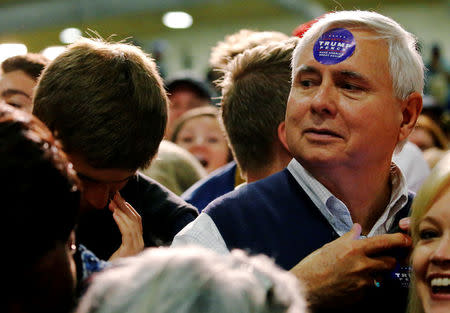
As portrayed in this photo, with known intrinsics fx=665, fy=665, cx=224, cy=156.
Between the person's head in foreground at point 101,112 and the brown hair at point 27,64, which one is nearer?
the person's head in foreground at point 101,112

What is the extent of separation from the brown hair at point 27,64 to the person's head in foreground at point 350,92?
99 cm

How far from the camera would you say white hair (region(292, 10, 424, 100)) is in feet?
5.30

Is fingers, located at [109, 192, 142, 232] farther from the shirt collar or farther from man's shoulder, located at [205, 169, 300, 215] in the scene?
the shirt collar

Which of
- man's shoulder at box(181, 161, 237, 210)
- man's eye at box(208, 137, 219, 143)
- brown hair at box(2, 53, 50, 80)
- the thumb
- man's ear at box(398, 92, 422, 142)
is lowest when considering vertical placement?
man's eye at box(208, 137, 219, 143)

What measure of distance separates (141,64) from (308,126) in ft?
1.41

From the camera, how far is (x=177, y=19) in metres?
13.0

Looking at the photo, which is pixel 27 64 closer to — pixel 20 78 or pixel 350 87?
pixel 20 78

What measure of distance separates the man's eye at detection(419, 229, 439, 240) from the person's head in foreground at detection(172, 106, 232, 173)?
7.99ft

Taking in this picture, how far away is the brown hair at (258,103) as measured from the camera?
1.99m

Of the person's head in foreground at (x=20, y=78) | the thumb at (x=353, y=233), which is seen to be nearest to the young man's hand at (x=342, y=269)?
the thumb at (x=353, y=233)

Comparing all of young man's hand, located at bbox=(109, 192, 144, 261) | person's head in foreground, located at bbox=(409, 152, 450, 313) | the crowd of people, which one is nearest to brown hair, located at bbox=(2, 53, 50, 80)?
the crowd of people

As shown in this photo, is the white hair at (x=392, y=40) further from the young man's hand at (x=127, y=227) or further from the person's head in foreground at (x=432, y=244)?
the young man's hand at (x=127, y=227)

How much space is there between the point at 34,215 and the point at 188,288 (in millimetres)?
244

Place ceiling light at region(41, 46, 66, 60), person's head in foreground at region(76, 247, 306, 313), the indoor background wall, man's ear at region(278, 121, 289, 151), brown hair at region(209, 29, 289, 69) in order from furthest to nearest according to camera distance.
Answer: the indoor background wall, brown hair at region(209, 29, 289, 69), man's ear at region(278, 121, 289, 151), ceiling light at region(41, 46, 66, 60), person's head in foreground at region(76, 247, 306, 313)
